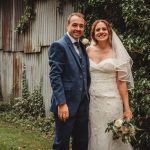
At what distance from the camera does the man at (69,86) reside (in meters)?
5.70

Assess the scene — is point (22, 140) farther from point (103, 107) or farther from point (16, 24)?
point (16, 24)

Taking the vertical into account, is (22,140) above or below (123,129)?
below

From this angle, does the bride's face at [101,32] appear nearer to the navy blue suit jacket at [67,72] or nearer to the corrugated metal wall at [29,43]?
the navy blue suit jacket at [67,72]

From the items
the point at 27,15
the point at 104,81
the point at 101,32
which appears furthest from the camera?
the point at 27,15

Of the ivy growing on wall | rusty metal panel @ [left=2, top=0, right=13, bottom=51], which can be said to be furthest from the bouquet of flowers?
rusty metal panel @ [left=2, top=0, right=13, bottom=51]

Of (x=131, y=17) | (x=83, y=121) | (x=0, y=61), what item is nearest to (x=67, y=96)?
(x=83, y=121)

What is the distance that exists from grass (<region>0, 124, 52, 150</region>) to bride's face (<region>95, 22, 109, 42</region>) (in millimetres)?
3348

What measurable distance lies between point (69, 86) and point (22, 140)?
4071 mm

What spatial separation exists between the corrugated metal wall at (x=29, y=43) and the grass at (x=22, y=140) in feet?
5.72

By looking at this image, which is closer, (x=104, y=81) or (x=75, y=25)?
(x=75, y=25)

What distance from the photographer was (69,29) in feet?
19.6

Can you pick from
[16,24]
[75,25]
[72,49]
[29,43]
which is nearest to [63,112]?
[72,49]

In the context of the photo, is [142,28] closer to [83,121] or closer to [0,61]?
[83,121]

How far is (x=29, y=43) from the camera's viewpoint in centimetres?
1327
